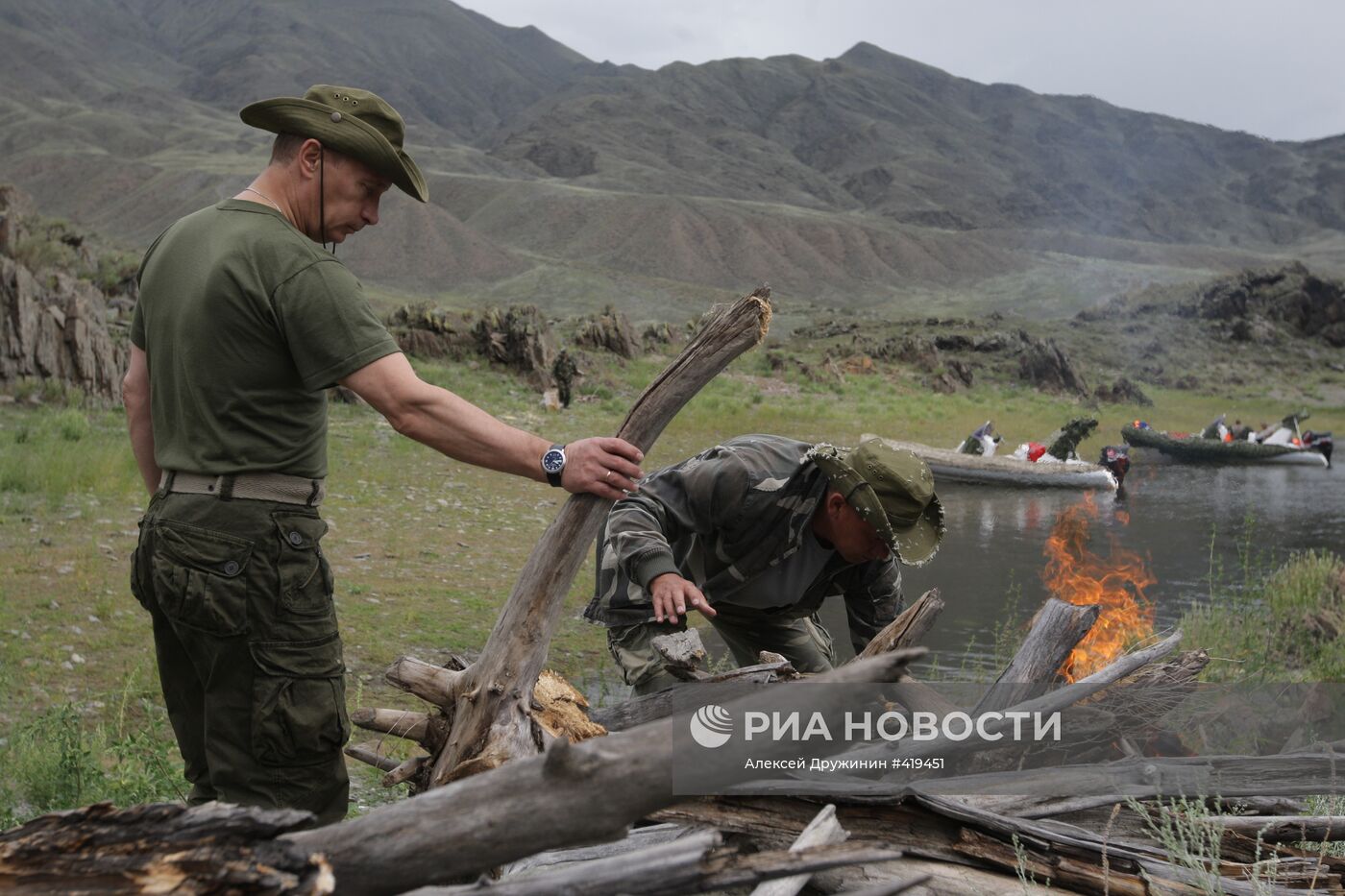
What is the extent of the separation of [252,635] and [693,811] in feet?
3.89

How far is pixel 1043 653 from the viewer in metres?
3.81

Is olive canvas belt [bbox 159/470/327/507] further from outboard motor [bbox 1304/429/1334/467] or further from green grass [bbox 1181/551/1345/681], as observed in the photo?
outboard motor [bbox 1304/429/1334/467]

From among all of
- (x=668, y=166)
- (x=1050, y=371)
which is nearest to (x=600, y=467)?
→ (x=1050, y=371)

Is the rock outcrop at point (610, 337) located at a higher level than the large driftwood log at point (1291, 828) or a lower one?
higher

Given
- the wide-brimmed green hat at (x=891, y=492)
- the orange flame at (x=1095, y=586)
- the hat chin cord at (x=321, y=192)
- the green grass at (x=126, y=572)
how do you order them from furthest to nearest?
the orange flame at (x=1095, y=586)
the green grass at (x=126, y=572)
the wide-brimmed green hat at (x=891, y=492)
the hat chin cord at (x=321, y=192)

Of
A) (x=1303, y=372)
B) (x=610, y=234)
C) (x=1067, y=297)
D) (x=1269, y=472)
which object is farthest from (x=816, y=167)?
(x=1269, y=472)

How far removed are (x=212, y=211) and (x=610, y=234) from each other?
6495 centimetres

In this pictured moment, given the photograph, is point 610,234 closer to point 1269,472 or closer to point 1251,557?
point 1269,472

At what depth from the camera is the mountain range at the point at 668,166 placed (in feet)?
205

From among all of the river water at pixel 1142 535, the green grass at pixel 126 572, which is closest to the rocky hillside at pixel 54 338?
the green grass at pixel 126 572

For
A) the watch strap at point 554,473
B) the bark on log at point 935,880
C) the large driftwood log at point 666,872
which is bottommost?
the bark on log at point 935,880

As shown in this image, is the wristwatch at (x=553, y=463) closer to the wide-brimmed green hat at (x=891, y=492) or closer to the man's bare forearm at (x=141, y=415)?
the man's bare forearm at (x=141, y=415)

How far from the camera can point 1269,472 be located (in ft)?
59.1

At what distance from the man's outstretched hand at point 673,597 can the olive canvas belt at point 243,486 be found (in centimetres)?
131
